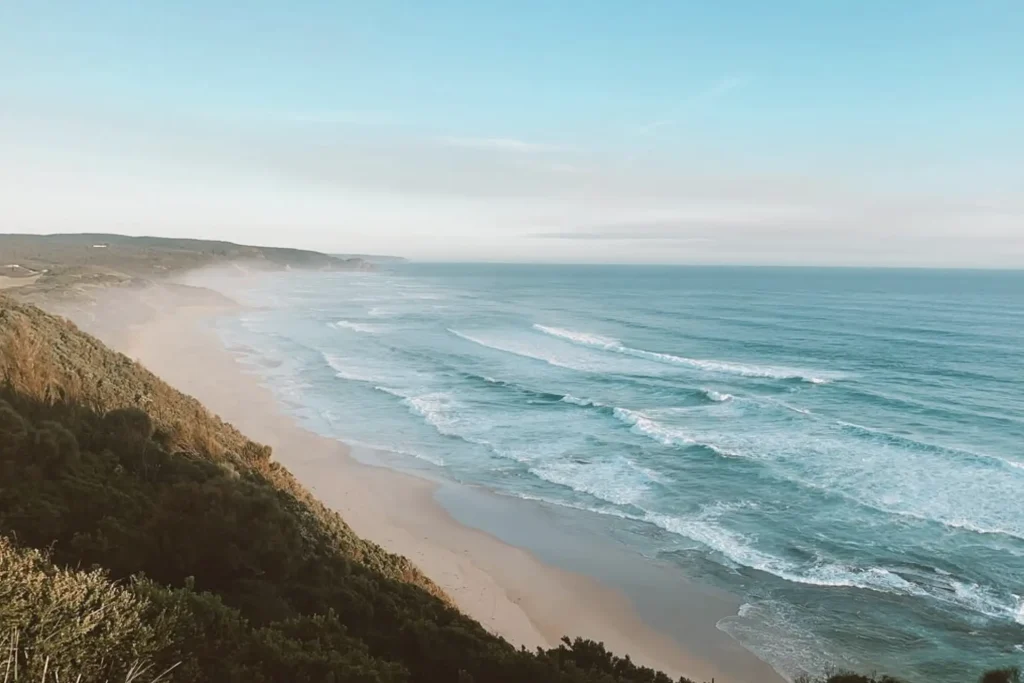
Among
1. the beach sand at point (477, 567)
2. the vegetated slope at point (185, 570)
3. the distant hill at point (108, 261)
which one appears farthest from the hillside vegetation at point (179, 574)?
the distant hill at point (108, 261)

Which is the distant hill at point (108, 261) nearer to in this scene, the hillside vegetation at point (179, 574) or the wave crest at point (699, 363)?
the wave crest at point (699, 363)

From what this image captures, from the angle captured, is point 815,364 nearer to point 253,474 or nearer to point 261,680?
point 253,474

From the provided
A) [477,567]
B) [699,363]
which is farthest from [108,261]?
[477,567]

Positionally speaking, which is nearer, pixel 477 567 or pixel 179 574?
pixel 179 574

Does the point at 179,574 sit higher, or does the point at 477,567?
the point at 179,574

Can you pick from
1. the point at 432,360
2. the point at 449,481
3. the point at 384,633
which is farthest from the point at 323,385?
the point at 384,633

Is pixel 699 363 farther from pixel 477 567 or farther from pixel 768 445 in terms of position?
pixel 477 567

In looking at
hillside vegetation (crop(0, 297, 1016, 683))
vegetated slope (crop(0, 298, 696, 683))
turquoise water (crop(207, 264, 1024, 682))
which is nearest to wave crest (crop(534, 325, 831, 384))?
turquoise water (crop(207, 264, 1024, 682))
